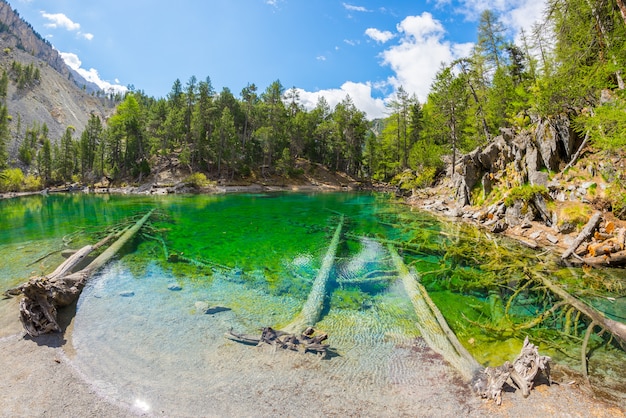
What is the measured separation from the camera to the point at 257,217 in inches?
1193

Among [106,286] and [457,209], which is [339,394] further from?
[457,209]

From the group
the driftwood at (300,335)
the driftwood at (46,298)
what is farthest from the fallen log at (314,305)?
the driftwood at (46,298)

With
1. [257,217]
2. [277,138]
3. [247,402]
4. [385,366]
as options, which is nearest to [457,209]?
[257,217]

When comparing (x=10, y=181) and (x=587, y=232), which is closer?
(x=587, y=232)

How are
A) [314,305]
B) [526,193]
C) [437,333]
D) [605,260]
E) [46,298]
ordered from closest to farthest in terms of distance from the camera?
[437,333] < [46,298] < [314,305] < [605,260] < [526,193]

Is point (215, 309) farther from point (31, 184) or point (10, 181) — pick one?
point (31, 184)

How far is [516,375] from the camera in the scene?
593 cm

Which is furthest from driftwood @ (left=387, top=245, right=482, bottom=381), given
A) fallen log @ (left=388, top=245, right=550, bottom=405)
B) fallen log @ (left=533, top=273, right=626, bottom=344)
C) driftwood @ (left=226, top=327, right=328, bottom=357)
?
fallen log @ (left=533, top=273, right=626, bottom=344)

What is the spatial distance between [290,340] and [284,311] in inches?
88.2

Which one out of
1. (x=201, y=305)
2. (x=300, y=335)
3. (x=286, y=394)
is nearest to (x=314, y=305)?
(x=300, y=335)

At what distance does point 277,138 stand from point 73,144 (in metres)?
58.0

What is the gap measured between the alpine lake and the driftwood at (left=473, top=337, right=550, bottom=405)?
0.70 meters

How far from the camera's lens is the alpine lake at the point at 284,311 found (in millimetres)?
6336

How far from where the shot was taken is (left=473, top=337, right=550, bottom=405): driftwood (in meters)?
5.68
